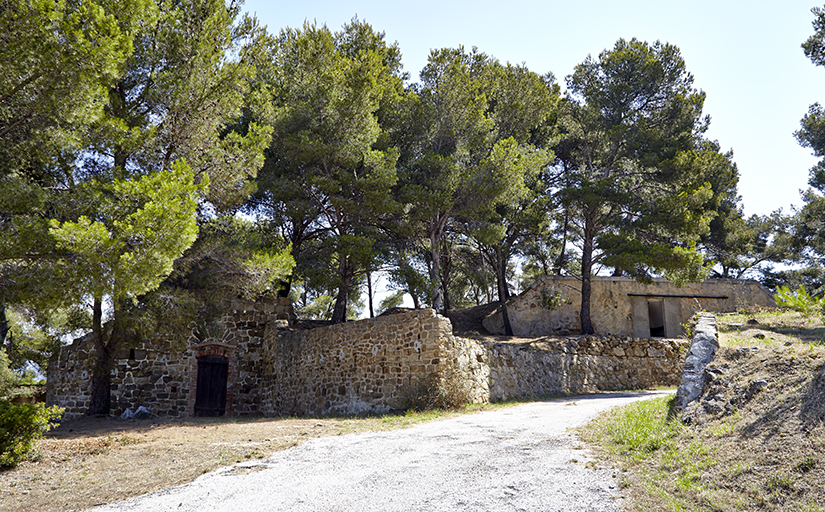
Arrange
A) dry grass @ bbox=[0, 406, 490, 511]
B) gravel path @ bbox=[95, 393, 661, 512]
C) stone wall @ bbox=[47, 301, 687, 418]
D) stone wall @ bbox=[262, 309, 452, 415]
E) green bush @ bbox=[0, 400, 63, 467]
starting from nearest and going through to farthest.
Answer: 1. gravel path @ bbox=[95, 393, 661, 512]
2. dry grass @ bbox=[0, 406, 490, 511]
3. green bush @ bbox=[0, 400, 63, 467]
4. stone wall @ bbox=[262, 309, 452, 415]
5. stone wall @ bbox=[47, 301, 687, 418]

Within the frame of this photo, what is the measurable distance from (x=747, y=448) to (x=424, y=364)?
7467mm

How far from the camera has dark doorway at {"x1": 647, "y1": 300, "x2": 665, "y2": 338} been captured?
837 inches

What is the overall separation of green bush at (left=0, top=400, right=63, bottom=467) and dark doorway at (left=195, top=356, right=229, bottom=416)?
8.05 metres

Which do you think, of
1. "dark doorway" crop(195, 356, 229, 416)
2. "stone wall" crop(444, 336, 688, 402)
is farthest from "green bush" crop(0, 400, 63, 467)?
"dark doorway" crop(195, 356, 229, 416)

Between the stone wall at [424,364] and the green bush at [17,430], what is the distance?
250 inches

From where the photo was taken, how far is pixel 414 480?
480 cm

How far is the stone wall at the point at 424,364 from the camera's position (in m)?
11.4

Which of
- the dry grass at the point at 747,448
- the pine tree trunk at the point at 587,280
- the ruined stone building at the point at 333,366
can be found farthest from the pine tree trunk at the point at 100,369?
the pine tree trunk at the point at 587,280

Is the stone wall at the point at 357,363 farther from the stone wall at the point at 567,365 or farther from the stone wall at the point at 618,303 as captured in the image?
the stone wall at the point at 618,303

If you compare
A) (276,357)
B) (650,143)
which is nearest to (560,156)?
(650,143)

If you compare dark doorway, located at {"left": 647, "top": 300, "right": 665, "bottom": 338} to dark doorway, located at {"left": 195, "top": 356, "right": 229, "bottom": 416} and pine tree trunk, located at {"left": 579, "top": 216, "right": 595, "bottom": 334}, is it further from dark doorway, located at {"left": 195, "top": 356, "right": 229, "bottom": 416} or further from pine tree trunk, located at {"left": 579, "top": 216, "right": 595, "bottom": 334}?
dark doorway, located at {"left": 195, "top": 356, "right": 229, "bottom": 416}

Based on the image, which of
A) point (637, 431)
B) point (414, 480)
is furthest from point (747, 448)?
point (414, 480)

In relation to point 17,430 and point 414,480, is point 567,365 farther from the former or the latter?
point 17,430

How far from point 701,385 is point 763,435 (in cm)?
202
